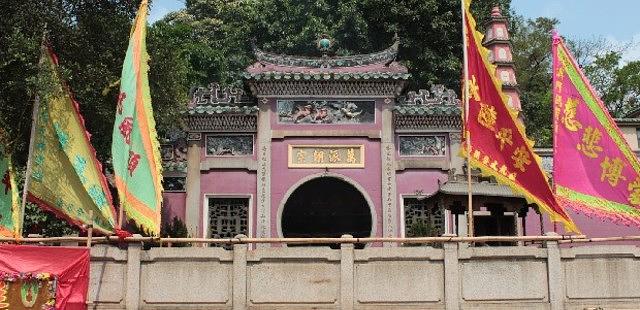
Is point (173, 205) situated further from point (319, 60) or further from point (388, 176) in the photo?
point (388, 176)

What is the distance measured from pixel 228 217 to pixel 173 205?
147cm

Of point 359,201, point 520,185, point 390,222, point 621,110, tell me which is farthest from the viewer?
point 621,110

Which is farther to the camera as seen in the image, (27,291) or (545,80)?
(545,80)

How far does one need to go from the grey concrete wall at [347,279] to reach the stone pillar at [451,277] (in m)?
0.01

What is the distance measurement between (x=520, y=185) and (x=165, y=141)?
10745 mm

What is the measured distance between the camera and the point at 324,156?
18109 mm

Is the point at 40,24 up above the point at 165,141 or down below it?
above

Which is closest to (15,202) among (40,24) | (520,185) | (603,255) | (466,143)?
(40,24)

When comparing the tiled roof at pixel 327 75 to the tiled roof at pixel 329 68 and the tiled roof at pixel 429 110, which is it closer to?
the tiled roof at pixel 329 68

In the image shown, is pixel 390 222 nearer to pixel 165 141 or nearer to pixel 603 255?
pixel 165 141

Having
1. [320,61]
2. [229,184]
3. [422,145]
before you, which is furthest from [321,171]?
[320,61]

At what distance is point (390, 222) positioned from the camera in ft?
57.9

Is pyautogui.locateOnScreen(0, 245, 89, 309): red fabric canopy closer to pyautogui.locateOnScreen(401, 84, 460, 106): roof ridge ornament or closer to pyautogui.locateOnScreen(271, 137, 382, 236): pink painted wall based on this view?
pyautogui.locateOnScreen(271, 137, 382, 236): pink painted wall

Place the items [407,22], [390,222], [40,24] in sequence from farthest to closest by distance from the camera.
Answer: [407,22]
[390,222]
[40,24]
